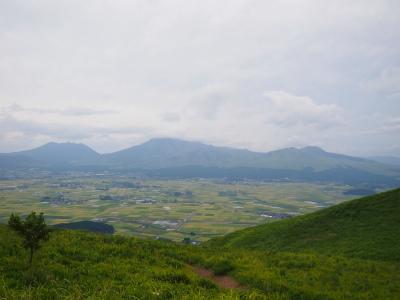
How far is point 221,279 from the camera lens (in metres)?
21.8

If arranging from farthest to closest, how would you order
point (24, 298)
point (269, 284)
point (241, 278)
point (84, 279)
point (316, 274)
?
point (316, 274) < point (241, 278) < point (269, 284) < point (84, 279) < point (24, 298)

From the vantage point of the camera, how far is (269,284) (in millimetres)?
19172

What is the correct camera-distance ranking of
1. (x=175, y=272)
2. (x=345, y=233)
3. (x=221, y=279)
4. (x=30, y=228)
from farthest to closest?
1. (x=345, y=233)
2. (x=221, y=279)
3. (x=175, y=272)
4. (x=30, y=228)

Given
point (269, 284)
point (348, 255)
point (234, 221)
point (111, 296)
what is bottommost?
point (234, 221)

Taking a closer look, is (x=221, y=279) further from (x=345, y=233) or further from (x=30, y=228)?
(x=345, y=233)

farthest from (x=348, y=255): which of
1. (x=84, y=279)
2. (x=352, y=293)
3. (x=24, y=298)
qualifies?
(x=24, y=298)

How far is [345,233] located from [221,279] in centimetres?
2362

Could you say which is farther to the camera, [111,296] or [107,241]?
[107,241]

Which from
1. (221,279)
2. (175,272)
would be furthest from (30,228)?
(221,279)

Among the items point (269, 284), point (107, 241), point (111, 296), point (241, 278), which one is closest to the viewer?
point (111, 296)

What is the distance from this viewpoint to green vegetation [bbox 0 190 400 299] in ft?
50.3

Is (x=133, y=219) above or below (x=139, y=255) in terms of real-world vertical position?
below

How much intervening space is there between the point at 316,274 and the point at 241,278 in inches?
234

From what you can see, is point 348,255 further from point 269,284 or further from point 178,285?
point 178,285
